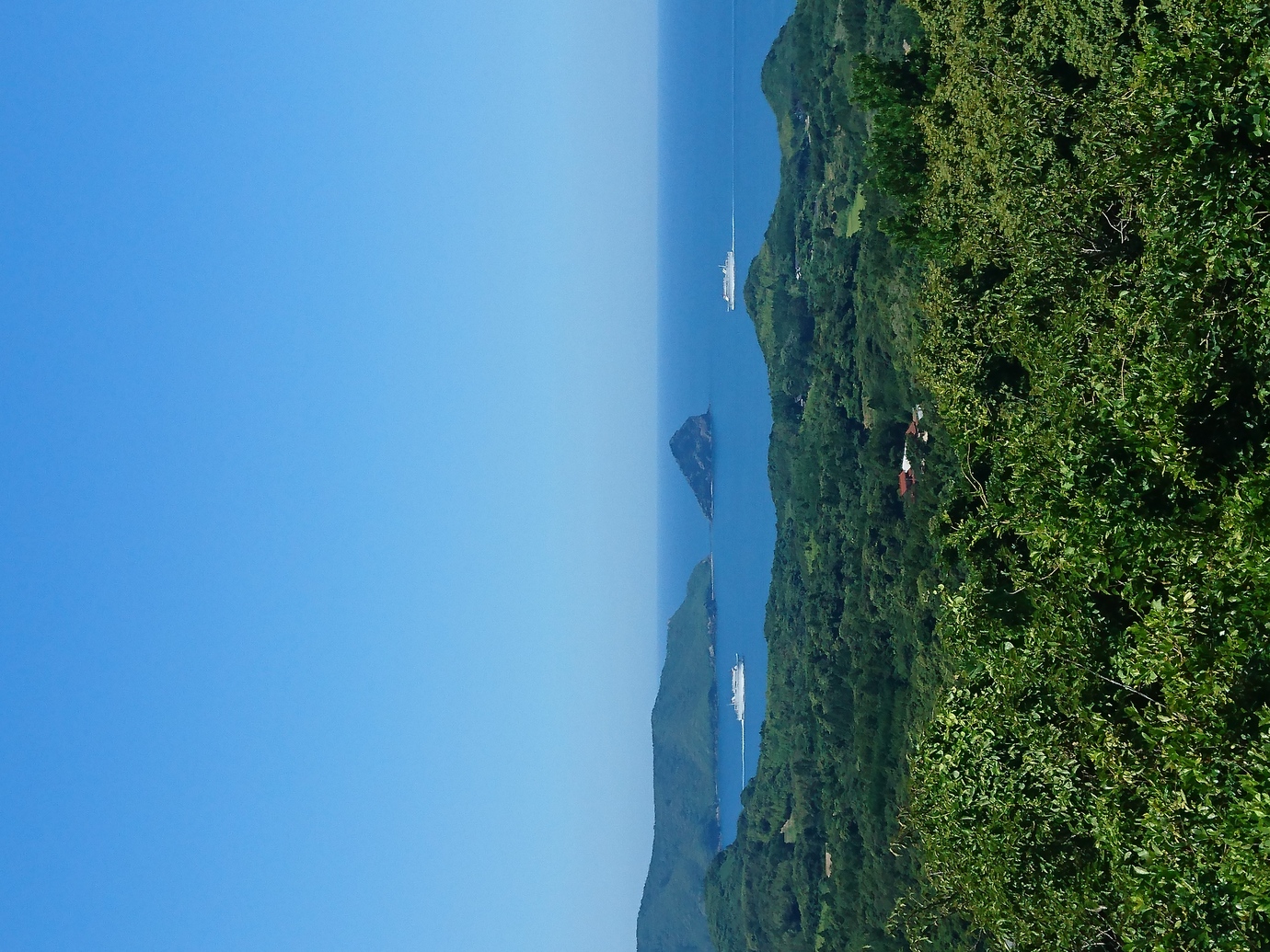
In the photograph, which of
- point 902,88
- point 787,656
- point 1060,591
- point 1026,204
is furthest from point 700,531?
point 1060,591

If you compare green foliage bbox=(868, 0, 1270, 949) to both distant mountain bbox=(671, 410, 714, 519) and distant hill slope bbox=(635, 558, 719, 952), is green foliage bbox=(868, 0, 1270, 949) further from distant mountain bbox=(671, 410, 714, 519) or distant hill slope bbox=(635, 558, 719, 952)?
distant mountain bbox=(671, 410, 714, 519)

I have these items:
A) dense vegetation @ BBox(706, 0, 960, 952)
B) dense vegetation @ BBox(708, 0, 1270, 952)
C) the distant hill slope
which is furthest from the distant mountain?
dense vegetation @ BBox(708, 0, 1270, 952)


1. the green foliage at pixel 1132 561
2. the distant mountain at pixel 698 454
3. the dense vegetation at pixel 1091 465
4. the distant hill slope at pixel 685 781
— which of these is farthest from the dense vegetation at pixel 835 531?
the distant mountain at pixel 698 454

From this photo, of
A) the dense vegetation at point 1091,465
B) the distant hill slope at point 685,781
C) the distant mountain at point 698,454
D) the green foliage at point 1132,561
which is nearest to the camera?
the green foliage at point 1132,561

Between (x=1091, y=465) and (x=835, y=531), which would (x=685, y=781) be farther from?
(x=1091, y=465)

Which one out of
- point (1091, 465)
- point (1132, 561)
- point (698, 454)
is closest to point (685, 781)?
point (698, 454)

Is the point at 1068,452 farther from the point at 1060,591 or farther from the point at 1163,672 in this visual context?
the point at 1163,672

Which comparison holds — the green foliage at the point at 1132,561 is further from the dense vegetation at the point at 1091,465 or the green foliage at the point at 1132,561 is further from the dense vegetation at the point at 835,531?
the dense vegetation at the point at 835,531
